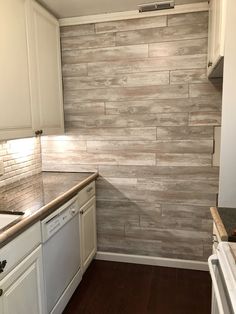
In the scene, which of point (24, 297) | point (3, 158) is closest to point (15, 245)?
point (24, 297)

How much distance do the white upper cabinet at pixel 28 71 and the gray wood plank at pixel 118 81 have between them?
0.48ft

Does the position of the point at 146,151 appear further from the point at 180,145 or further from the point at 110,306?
the point at 110,306

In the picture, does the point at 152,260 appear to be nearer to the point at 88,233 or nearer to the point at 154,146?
the point at 88,233

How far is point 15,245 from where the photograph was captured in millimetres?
1311

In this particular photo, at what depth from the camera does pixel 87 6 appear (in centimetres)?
225

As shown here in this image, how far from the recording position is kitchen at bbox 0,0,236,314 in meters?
2.03

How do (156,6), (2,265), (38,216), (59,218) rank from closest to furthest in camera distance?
(2,265) → (38,216) → (59,218) → (156,6)

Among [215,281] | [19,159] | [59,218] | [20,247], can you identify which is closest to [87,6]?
[19,159]

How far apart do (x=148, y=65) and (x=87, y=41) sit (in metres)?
0.65

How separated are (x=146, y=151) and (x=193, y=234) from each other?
3.08ft

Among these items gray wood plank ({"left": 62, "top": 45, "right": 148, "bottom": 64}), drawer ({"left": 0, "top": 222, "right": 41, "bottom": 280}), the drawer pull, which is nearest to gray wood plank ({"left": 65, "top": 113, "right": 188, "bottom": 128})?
gray wood plank ({"left": 62, "top": 45, "right": 148, "bottom": 64})

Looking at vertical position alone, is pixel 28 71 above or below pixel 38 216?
above

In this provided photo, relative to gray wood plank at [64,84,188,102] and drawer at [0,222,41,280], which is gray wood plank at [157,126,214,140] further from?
drawer at [0,222,41,280]

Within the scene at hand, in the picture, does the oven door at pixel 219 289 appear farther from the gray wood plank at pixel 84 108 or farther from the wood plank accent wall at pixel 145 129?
the gray wood plank at pixel 84 108
